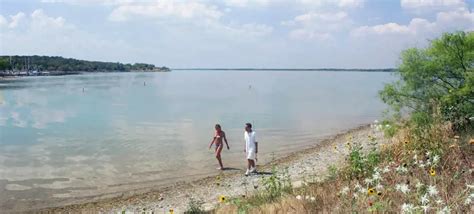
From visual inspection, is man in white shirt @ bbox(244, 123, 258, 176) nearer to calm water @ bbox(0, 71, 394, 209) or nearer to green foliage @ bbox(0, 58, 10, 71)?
calm water @ bbox(0, 71, 394, 209)

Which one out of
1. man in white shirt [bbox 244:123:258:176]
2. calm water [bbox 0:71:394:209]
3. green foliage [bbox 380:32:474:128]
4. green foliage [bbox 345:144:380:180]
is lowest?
calm water [bbox 0:71:394:209]

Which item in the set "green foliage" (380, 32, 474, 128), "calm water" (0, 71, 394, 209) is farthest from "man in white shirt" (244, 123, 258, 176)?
"green foliage" (380, 32, 474, 128)

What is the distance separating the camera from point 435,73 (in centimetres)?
1655

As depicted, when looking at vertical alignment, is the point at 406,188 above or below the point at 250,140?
above

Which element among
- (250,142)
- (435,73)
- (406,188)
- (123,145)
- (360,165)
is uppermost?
(435,73)

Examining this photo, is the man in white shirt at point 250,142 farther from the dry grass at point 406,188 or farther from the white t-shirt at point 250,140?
the dry grass at point 406,188

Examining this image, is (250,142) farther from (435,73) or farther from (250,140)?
(435,73)

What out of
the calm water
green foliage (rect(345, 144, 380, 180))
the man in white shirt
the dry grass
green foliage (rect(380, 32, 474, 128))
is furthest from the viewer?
the calm water

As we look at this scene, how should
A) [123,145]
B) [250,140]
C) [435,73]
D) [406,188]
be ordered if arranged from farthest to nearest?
[123,145]
[435,73]
[250,140]
[406,188]

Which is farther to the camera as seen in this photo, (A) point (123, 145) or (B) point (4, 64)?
(B) point (4, 64)

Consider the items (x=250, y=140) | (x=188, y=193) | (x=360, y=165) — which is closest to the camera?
(x=360, y=165)

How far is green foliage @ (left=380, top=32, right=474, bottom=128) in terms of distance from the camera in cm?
1570

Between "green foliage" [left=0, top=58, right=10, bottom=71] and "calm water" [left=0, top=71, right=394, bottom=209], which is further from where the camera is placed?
"green foliage" [left=0, top=58, right=10, bottom=71]

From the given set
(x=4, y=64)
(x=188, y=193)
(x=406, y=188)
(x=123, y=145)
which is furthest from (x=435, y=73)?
(x=4, y=64)
